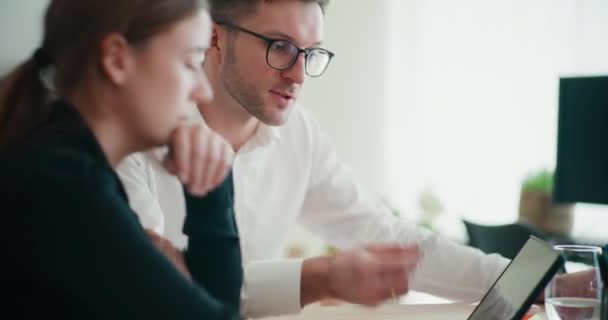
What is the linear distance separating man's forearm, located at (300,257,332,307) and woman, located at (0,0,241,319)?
0.82 feet

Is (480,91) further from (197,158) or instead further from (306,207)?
(197,158)

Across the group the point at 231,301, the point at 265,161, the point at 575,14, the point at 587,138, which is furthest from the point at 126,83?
Result: the point at 575,14

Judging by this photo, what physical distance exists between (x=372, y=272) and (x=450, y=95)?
12.4 feet

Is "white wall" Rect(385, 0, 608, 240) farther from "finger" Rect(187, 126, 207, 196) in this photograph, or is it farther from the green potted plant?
"finger" Rect(187, 126, 207, 196)

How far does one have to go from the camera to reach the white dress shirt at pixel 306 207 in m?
1.78

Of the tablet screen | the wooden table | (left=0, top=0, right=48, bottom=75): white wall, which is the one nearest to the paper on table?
the wooden table

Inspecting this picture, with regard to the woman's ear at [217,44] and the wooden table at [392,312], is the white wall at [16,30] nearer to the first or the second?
the woman's ear at [217,44]

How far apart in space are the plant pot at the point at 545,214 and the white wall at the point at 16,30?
240 cm

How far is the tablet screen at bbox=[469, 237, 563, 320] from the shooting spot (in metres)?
1.09

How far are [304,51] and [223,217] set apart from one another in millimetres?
847

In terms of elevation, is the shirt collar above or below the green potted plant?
above

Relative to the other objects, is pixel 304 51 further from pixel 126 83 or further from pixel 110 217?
pixel 110 217

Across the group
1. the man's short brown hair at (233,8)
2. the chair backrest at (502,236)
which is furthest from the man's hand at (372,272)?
the chair backrest at (502,236)

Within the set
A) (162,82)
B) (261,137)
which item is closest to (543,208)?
(261,137)
